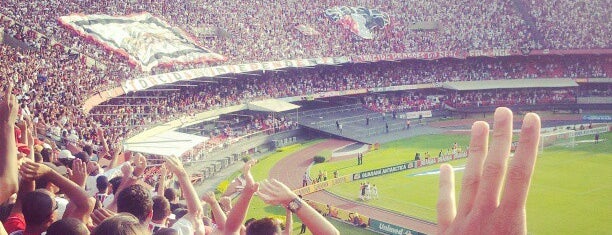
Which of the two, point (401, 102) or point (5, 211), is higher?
point (5, 211)

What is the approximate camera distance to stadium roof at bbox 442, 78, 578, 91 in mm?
62469

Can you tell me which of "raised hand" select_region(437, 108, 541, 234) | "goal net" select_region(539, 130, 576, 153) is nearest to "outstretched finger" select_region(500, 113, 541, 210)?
"raised hand" select_region(437, 108, 541, 234)

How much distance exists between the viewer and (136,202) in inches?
220

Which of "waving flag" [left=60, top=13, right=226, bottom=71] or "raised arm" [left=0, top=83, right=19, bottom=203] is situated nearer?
"raised arm" [left=0, top=83, right=19, bottom=203]

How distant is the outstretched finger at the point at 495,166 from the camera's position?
2.44m

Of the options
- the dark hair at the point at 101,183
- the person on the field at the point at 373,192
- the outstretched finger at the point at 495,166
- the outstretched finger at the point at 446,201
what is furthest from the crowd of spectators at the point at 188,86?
the outstretched finger at the point at 495,166

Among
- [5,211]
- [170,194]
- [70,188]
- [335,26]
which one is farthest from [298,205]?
[335,26]

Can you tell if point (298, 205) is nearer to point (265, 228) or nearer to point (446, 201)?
point (265, 228)

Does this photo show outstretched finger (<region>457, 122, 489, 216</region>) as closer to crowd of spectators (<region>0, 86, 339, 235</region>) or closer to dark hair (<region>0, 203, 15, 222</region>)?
crowd of spectators (<region>0, 86, 339, 235</region>)

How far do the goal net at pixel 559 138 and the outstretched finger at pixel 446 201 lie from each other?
154 ft

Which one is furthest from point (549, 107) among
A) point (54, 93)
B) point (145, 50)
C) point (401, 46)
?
point (54, 93)

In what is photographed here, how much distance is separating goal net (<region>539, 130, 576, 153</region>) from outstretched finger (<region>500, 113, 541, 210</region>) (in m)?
47.6

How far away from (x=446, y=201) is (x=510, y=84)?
209ft

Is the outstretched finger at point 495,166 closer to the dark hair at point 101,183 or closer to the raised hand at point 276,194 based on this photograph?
the raised hand at point 276,194
